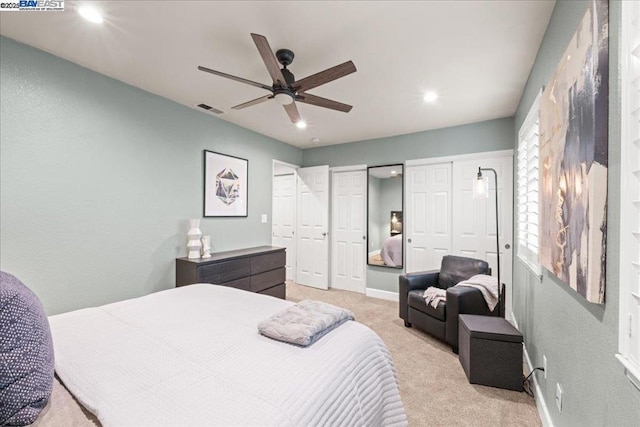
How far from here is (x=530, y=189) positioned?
2.24 metres

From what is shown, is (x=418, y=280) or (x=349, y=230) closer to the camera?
(x=418, y=280)

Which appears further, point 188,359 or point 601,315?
point 188,359

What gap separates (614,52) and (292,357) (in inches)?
62.3

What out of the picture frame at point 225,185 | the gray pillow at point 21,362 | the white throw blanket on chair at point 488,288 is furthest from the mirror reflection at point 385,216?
the gray pillow at point 21,362

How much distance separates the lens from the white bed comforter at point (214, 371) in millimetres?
806

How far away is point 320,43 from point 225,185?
228cm

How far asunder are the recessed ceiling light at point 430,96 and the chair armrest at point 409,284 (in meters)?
2.01

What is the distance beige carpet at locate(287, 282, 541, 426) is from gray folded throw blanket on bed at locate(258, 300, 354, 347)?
38.4 inches

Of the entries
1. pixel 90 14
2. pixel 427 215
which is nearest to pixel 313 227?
pixel 427 215

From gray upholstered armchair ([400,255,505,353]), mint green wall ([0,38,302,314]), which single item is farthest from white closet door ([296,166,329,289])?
mint green wall ([0,38,302,314])

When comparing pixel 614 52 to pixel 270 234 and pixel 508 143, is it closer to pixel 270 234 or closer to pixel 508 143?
pixel 508 143

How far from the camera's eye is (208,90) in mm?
2762

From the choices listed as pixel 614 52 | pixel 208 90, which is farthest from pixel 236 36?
pixel 614 52

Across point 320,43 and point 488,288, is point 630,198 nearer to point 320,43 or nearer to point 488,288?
point 320,43
